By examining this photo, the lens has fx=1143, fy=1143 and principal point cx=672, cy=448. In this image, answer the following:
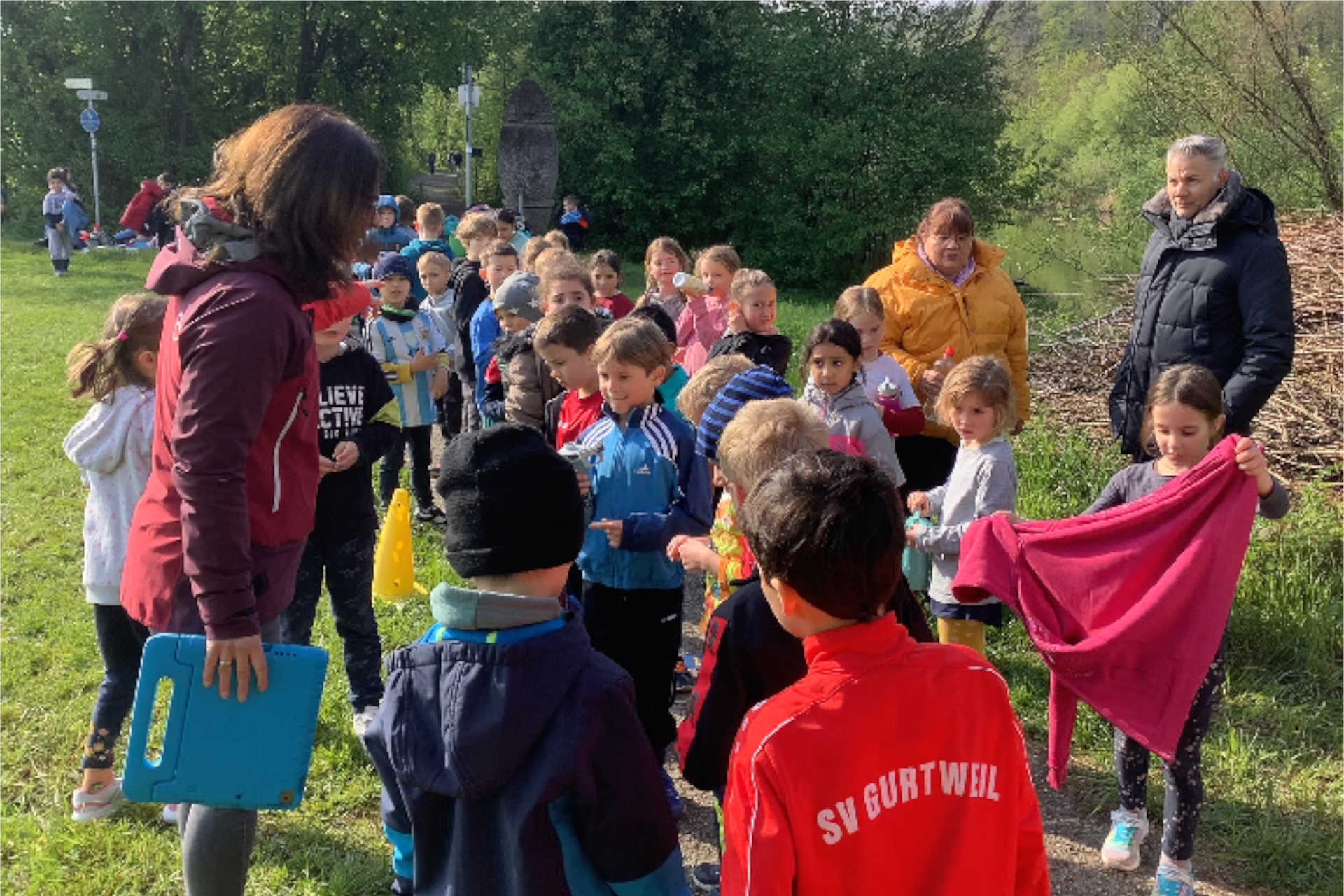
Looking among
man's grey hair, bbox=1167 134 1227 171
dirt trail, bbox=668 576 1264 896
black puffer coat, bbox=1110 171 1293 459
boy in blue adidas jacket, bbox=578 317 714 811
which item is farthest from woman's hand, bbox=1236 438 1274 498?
boy in blue adidas jacket, bbox=578 317 714 811

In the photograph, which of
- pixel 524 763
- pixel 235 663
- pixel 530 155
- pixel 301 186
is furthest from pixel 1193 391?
pixel 530 155

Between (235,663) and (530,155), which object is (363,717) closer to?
(235,663)

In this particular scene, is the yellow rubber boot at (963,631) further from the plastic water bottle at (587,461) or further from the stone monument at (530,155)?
the stone monument at (530,155)

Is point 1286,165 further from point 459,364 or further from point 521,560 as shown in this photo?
point 521,560

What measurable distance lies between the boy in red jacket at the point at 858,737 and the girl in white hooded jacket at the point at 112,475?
100 inches

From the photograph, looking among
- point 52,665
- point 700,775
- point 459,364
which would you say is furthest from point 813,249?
point 700,775

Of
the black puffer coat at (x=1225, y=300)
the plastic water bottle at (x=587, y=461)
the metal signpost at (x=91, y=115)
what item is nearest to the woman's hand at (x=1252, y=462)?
the black puffer coat at (x=1225, y=300)

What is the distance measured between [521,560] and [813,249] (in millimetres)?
23364

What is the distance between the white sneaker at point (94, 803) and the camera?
12.2 ft

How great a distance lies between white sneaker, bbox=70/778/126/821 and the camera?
3730 mm

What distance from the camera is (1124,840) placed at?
3.61 metres

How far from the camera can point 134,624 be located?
370cm

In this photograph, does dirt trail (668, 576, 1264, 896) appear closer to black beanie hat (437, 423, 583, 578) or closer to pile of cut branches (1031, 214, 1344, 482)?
black beanie hat (437, 423, 583, 578)

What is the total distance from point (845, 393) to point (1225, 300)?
58.6 inches
